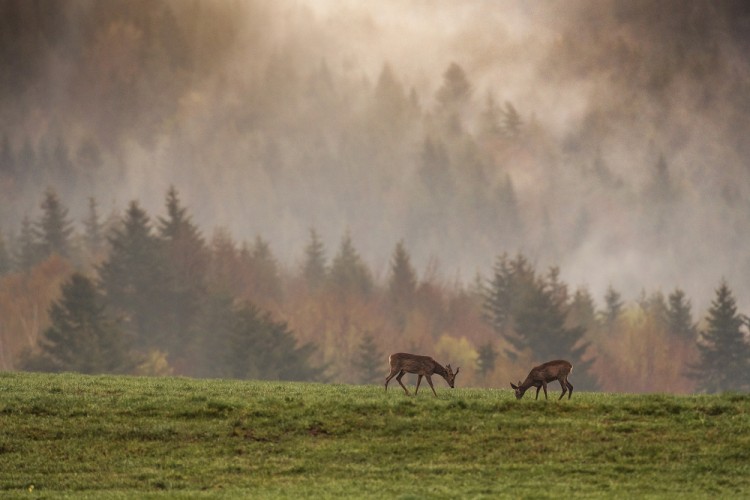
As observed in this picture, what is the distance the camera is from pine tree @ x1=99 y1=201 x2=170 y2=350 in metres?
178

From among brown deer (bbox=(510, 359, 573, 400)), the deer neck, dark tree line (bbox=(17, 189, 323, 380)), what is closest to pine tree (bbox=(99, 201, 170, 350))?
dark tree line (bbox=(17, 189, 323, 380))

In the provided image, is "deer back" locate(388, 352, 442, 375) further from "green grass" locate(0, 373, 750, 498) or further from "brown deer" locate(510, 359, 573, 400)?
"brown deer" locate(510, 359, 573, 400)

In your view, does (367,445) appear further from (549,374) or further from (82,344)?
(82,344)

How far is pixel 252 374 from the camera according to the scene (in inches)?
5404

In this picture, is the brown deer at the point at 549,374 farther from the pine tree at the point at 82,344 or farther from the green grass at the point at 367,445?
the pine tree at the point at 82,344

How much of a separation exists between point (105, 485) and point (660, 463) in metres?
12.0

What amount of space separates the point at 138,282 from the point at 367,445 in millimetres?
159449

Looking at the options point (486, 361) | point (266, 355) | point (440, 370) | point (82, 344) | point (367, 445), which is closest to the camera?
point (367, 445)

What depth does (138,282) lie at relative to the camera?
604 feet

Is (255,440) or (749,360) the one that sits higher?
(749,360)

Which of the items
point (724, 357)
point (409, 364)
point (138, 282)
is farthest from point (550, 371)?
point (138, 282)

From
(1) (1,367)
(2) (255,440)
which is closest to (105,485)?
(2) (255,440)

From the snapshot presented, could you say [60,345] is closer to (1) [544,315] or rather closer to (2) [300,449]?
(1) [544,315]

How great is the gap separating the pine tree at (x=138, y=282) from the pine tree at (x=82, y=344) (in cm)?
2810
